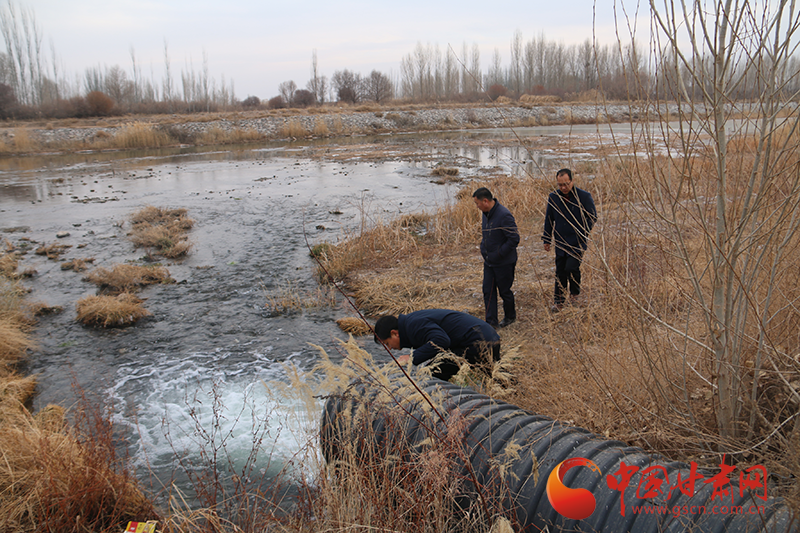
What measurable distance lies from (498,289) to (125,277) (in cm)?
661

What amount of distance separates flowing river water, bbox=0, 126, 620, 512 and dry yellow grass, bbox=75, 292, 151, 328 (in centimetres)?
14

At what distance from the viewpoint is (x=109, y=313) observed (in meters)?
7.13

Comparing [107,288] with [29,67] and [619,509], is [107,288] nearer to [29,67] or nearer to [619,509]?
[619,509]

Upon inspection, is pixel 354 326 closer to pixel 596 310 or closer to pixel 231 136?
pixel 596 310

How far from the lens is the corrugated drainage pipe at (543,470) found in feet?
6.34

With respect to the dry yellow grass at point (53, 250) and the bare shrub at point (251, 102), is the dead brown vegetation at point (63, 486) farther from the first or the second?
the bare shrub at point (251, 102)

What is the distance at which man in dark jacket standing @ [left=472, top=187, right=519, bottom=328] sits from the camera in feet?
17.5

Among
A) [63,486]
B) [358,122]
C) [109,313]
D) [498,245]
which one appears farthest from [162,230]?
[358,122]

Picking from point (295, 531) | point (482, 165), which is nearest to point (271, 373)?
point (295, 531)

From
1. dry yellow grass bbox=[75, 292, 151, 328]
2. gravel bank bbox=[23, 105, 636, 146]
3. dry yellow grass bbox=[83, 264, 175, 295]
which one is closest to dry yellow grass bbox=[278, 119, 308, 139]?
gravel bank bbox=[23, 105, 636, 146]

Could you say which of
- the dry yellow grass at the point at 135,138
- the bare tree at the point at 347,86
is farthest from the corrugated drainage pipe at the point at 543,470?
the bare tree at the point at 347,86

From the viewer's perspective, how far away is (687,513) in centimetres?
196

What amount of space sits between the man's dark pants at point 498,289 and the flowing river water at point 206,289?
1.49 metres

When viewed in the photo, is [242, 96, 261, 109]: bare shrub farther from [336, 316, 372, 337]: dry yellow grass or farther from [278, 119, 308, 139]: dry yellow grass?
[336, 316, 372, 337]: dry yellow grass
